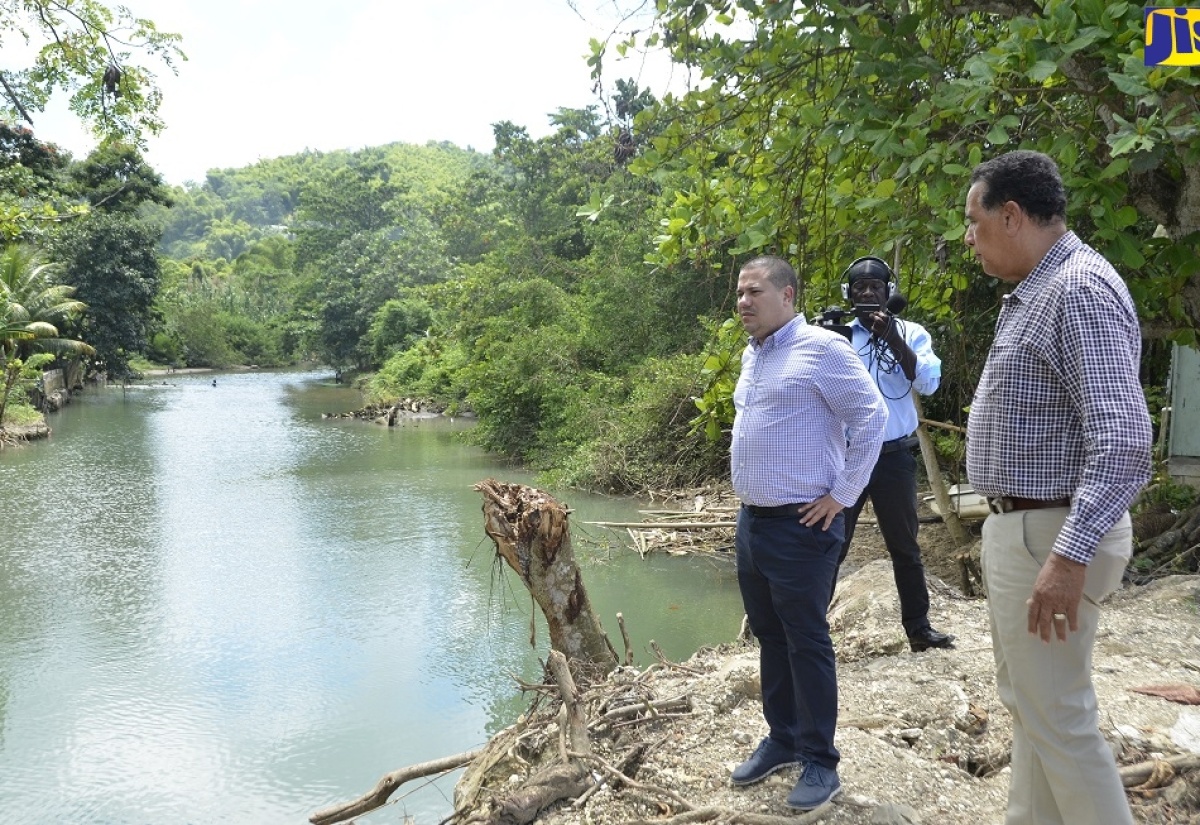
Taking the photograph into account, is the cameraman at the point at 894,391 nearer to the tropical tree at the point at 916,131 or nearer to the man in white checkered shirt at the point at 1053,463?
the tropical tree at the point at 916,131

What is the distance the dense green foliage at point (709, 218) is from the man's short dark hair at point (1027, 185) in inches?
35.0

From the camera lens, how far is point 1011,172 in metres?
2.11

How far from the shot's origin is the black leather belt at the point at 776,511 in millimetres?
2832

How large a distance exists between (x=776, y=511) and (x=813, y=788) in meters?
0.74

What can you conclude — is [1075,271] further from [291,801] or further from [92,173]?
[92,173]

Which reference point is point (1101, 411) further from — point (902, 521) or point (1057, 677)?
point (902, 521)

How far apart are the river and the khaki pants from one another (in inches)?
108

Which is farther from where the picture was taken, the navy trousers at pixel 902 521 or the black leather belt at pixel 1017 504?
the navy trousers at pixel 902 521

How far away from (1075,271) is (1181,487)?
6.01m

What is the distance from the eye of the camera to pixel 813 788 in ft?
9.14

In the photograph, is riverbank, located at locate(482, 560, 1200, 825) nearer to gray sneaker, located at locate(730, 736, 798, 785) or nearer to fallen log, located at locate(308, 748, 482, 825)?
gray sneaker, located at locate(730, 736, 798, 785)

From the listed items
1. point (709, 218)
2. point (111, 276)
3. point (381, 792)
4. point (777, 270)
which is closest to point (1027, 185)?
point (777, 270)

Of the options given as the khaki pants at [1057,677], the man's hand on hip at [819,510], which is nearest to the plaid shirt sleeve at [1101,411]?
the khaki pants at [1057,677]

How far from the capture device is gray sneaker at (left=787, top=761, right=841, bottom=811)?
277cm
